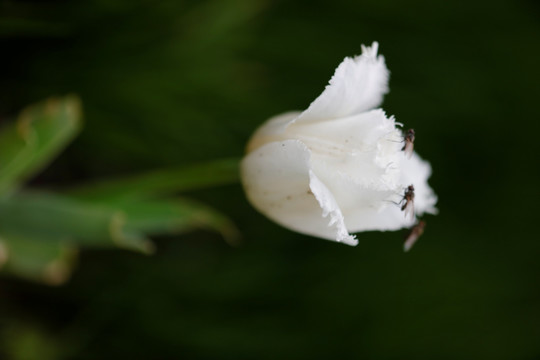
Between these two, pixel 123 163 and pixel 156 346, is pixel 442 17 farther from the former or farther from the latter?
pixel 156 346

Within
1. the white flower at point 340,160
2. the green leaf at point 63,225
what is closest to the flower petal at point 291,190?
the white flower at point 340,160

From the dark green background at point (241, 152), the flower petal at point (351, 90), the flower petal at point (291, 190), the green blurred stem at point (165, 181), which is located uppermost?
the dark green background at point (241, 152)

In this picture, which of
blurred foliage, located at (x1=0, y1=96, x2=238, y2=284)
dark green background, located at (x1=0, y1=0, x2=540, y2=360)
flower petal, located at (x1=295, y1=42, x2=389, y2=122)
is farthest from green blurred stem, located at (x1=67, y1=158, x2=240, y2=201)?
dark green background, located at (x1=0, y1=0, x2=540, y2=360)

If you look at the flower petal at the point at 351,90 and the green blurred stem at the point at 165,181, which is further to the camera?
the green blurred stem at the point at 165,181

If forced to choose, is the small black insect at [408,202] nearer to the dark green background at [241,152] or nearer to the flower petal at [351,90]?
the flower petal at [351,90]

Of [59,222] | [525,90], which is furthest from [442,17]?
[59,222]

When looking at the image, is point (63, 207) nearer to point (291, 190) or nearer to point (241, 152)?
point (291, 190)

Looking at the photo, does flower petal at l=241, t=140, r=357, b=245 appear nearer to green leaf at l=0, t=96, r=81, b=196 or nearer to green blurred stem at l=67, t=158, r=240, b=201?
green blurred stem at l=67, t=158, r=240, b=201

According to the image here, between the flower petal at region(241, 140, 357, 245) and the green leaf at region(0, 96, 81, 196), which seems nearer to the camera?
the flower petal at region(241, 140, 357, 245)
